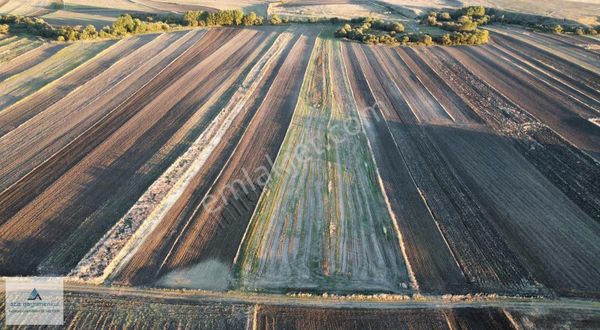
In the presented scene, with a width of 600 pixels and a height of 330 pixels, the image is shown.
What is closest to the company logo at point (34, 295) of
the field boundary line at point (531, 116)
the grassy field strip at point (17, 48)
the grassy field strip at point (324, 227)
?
the grassy field strip at point (324, 227)

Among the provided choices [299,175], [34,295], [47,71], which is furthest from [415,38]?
[34,295]

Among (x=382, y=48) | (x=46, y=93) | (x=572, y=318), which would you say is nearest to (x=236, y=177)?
(x=572, y=318)

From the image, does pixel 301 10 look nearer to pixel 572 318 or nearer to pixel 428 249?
pixel 428 249

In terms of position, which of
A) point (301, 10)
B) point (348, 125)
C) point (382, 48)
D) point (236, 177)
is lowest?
point (236, 177)

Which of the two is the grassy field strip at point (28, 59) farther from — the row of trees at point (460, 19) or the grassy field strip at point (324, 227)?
the row of trees at point (460, 19)

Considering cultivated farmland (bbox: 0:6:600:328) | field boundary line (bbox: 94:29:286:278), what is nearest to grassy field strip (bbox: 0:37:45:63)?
cultivated farmland (bbox: 0:6:600:328)

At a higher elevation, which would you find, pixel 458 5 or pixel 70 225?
pixel 458 5

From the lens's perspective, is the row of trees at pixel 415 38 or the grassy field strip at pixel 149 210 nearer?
the grassy field strip at pixel 149 210
